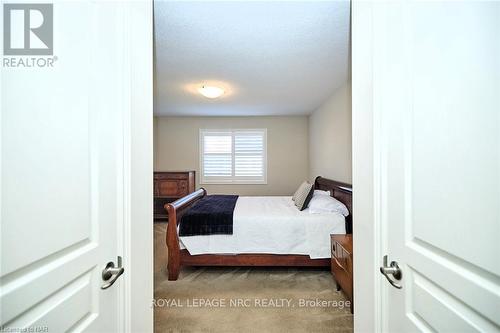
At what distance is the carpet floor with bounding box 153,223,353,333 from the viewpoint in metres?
1.79

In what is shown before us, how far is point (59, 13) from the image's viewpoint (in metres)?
0.71

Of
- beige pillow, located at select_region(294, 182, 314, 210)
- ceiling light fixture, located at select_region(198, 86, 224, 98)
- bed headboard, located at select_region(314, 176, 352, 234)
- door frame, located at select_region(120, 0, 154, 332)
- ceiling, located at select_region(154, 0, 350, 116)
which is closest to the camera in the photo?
door frame, located at select_region(120, 0, 154, 332)

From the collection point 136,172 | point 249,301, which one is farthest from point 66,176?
point 249,301

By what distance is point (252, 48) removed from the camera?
2.25m

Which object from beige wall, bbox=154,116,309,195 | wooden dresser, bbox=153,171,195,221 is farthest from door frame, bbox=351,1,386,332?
beige wall, bbox=154,116,309,195

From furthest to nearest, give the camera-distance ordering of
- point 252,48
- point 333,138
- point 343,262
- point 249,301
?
point 333,138 → point 252,48 → point 249,301 → point 343,262

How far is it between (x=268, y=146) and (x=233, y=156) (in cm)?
89

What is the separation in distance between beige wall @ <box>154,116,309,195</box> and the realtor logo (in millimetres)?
4873

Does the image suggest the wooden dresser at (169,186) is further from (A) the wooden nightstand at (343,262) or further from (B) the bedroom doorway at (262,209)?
(A) the wooden nightstand at (343,262)

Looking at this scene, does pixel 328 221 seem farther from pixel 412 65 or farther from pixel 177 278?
pixel 412 65

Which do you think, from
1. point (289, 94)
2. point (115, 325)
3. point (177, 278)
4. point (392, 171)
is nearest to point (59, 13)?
point (115, 325)

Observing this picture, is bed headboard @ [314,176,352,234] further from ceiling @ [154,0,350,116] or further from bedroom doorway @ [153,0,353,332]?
ceiling @ [154,0,350,116]

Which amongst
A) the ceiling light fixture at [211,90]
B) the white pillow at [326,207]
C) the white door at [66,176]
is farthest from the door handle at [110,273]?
the ceiling light fixture at [211,90]

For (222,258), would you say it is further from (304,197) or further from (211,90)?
(211,90)
